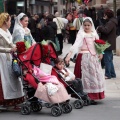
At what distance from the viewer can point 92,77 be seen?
10078 mm

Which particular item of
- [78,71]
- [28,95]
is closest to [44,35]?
[78,71]

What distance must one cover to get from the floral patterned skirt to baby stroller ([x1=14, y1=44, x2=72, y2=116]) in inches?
43.7

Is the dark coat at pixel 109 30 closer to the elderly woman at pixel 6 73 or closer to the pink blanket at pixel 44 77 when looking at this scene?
the elderly woman at pixel 6 73

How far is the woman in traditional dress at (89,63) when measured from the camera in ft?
33.1

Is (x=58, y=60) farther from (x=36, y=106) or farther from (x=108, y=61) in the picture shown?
(x=108, y=61)

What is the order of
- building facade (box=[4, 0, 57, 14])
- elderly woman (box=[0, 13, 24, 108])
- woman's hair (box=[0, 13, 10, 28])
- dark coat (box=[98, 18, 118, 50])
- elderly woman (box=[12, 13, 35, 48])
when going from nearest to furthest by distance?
elderly woman (box=[0, 13, 24, 108]) → woman's hair (box=[0, 13, 10, 28]) → elderly woman (box=[12, 13, 35, 48]) → dark coat (box=[98, 18, 118, 50]) → building facade (box=[4, 0, 57, 14])

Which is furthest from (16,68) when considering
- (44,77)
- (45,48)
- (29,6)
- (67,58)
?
(29,6)

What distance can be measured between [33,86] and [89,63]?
167 centimetres

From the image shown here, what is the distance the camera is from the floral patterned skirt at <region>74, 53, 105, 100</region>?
10.1 metres

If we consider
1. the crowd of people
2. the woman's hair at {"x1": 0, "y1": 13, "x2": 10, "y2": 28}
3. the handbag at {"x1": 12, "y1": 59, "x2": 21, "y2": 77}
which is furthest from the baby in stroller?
the woman's hair at {"x1": 0, "y1": 13, "x2": 10, "y2": 28}

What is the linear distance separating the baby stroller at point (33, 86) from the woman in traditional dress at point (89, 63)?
1120 mm

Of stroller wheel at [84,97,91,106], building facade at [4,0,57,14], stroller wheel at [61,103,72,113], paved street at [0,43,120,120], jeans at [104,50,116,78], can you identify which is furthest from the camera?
building facade at [4,0,57,14]

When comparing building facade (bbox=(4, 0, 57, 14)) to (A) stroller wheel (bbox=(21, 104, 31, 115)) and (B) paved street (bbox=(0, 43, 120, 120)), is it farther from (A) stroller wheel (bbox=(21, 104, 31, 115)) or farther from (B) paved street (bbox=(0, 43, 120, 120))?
(A) stroller wheel (bbox=(21, 104, 31, 115))

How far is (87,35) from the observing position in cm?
1020
